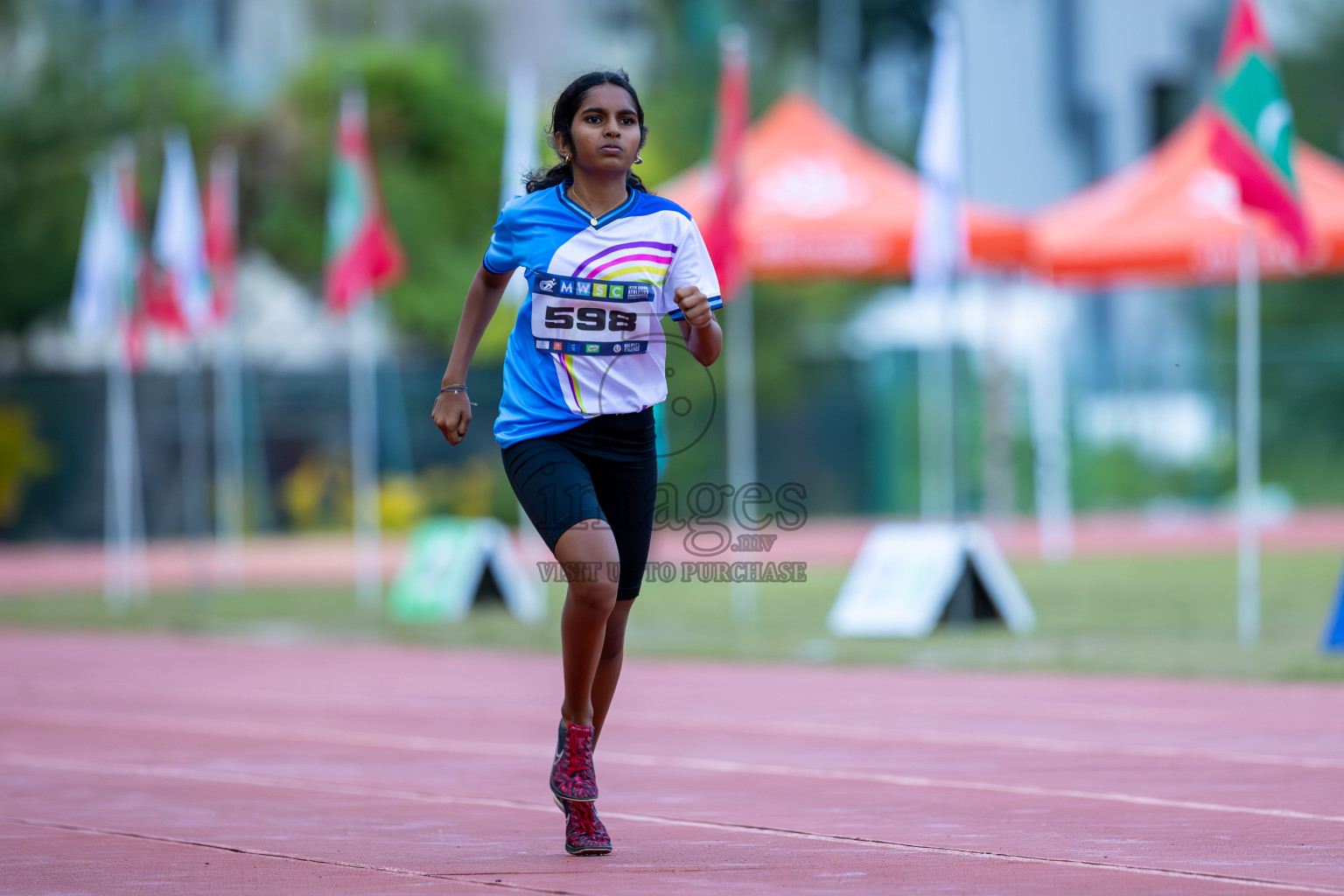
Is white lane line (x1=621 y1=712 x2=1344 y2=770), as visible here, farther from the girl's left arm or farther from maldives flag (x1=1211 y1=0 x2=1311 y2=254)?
maldives flag (x1=1211 y1=0 x2=1311 y2=254)

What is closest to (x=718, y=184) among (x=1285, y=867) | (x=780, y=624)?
(x=780, y=624)

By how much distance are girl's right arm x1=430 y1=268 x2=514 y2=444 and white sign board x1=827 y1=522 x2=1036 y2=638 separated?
8.01 metres

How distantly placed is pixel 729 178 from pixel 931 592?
3.11 m

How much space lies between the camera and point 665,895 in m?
4.63

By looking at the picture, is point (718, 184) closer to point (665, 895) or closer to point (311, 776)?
point (311, 776)

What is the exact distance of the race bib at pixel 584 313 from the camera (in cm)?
534

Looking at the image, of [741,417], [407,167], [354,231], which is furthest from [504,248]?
[407,167]

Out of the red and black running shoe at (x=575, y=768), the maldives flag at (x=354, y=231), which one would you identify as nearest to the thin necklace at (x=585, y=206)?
the red and black running shoe at (x=575, y=768)

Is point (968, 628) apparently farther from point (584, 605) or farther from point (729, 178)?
point (584, 605)

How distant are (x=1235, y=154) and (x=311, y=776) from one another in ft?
23.5

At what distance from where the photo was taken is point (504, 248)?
18.0ft

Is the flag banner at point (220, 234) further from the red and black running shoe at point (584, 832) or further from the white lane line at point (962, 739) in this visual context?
the red and black running shoe at point (584, 832)

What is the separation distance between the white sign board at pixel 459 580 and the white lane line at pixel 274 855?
30.2 feet

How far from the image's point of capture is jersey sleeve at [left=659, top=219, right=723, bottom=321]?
17.8 ft
